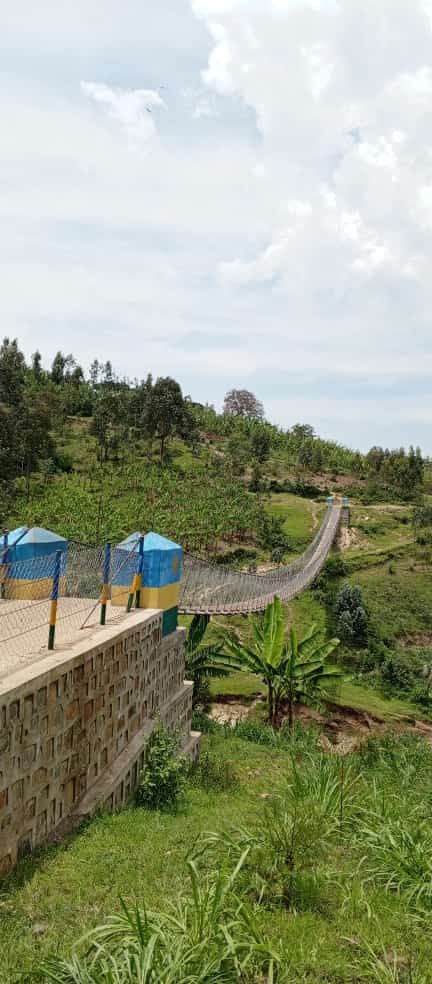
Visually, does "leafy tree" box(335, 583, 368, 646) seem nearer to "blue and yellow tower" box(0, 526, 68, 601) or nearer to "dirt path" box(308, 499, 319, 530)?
"dirt path" box(308, 499, 319, 530)

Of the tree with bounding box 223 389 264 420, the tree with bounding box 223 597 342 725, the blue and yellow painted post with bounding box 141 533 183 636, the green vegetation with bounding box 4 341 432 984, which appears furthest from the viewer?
the tree with bounding box 223 389 264 420

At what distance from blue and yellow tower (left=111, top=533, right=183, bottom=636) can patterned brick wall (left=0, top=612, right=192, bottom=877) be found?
0.84ft

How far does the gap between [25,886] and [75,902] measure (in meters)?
0.30

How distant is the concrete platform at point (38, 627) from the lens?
398cm

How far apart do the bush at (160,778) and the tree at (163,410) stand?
94.9 feet

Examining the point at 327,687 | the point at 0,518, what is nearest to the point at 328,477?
the point at 0,518

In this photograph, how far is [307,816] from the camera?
3420 millimetres

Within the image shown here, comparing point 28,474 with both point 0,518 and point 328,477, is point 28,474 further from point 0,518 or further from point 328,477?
point 328,477

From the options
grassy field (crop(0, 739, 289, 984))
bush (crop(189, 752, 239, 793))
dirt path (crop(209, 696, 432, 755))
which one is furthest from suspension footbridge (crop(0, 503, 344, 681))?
dirt path (crop(209, 696, 432, 755))

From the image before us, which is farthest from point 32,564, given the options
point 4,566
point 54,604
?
point 54,604

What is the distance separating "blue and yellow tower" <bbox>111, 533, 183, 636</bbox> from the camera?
611 centimetres

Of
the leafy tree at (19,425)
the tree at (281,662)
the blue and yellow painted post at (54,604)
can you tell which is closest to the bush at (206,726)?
the tree at (281,662)

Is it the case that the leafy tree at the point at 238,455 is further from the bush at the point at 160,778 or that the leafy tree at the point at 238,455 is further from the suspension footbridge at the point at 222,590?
the bush at the point at 160,778

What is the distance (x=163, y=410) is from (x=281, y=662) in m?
27.2
